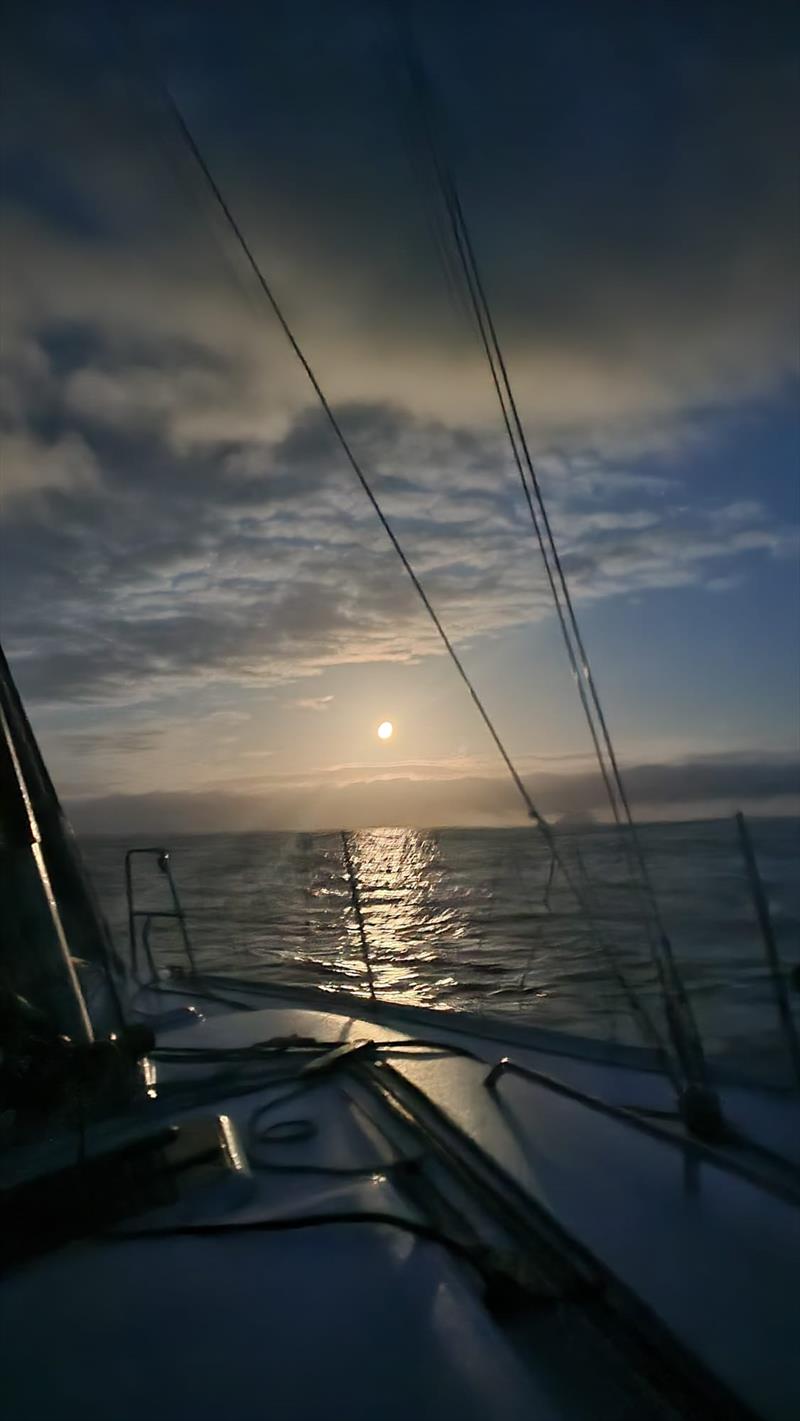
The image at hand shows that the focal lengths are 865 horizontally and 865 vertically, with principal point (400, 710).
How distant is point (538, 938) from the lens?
16109mm

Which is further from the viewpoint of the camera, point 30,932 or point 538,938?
point 538,938

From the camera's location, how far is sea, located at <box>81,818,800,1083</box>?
11367 mm

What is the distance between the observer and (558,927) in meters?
26.5

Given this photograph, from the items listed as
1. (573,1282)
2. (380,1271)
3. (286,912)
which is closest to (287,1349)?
(380,1271)

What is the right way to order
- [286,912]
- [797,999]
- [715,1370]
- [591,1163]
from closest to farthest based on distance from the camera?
1. [715,1370]
2. [591,1163]
3. [797,999]
4. [286,912]

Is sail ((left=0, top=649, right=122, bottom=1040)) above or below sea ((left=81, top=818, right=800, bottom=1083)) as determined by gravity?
above

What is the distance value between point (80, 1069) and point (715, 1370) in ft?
10.4

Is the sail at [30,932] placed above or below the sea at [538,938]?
above

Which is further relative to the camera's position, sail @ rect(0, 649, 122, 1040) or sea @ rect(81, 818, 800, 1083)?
sea @ rect(81, 818, 800, 1083)

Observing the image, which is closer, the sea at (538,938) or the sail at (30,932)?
the sail at (30,932)

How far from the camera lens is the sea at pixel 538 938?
11.4 m

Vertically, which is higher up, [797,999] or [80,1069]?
[80,1069]

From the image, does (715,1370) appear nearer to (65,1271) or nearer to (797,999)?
(65,1271)

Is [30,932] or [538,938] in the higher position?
[30,932]
